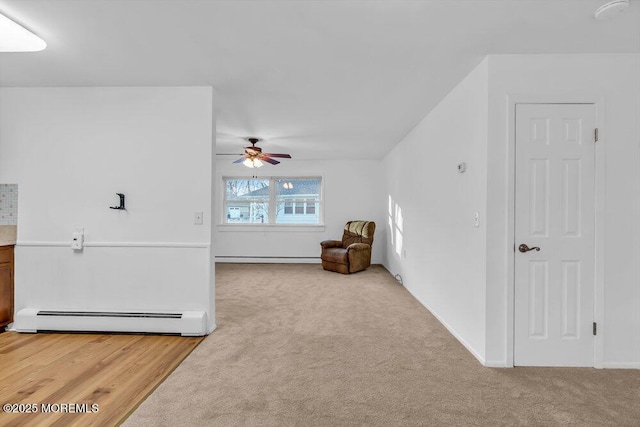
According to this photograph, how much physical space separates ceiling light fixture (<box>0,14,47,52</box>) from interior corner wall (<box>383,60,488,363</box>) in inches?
130

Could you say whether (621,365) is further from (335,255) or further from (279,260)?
(279,260)

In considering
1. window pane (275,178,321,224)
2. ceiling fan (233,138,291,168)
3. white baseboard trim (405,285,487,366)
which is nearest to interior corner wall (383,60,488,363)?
white baseboard trim (405,285,487,366)

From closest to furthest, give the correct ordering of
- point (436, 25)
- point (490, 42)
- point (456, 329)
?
1. point (436, 25)
2. point (490, 42)
3. point (456, 329)

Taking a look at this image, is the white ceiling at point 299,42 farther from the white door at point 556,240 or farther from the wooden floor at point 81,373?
the wooden floor at point 81,373

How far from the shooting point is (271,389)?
198cm

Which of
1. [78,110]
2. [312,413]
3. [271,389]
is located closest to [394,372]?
[312,413]

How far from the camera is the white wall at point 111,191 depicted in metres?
2.93

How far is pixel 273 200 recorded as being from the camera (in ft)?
23.2

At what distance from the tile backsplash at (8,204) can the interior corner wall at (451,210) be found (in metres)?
4.41

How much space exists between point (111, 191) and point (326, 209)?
4542mm

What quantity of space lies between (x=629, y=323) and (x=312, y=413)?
2508 millimetres

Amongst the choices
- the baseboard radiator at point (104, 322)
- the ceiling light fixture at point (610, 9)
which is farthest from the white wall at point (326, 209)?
the ceiling light fixture at point (610, 9)

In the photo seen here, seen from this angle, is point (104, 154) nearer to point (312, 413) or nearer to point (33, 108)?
point (33, 108)

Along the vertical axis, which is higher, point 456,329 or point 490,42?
point 490,42
